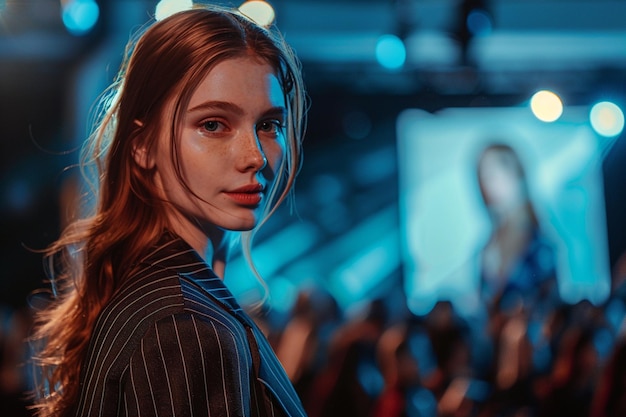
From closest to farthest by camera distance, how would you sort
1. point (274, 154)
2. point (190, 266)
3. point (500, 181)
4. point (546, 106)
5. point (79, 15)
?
point (190, 266), point (274, 154), point (79, 15), point (500, 181), point (546, 106)

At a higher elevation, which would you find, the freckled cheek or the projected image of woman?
the freckled cheek

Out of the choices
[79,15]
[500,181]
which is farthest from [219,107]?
[500,181]

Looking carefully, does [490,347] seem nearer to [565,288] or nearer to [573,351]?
[573,351]

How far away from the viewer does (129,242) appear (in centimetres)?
112

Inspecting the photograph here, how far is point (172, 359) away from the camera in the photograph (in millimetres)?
853

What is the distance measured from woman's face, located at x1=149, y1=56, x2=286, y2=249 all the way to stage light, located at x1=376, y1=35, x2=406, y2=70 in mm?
5602

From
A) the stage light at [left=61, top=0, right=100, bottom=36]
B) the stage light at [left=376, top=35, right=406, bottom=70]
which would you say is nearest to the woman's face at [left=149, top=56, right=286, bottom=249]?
the stage light at [left=61, top=0, right=100, bottom=36]

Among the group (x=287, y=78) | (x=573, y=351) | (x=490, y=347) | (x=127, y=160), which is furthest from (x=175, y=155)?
(x=490, y=347)

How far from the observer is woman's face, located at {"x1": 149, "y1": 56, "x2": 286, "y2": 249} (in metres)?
1.05

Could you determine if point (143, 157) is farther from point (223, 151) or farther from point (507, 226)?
point (507, 226)

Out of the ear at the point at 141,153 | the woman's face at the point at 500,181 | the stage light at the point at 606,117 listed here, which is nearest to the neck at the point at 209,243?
the ear at the point at 141,153

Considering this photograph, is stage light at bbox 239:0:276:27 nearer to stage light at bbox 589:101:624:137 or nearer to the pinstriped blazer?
stage light at bbox 589:101:624:137

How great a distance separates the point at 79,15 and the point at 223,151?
5140mm

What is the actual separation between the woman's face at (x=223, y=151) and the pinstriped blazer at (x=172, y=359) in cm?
13
